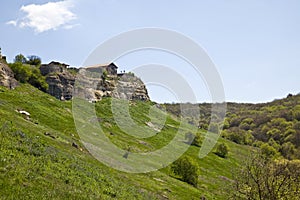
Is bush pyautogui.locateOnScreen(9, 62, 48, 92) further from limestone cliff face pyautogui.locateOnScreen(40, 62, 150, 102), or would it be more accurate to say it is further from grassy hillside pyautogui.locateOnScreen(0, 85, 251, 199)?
grassy hillside pyautogui.locateOnScreen(0, 85, 251, 199)

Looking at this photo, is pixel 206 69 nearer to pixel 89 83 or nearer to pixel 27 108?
pixel 27 108

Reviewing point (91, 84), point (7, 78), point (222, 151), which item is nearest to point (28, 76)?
point (7, 78)

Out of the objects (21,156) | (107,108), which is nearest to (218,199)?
(21,156)

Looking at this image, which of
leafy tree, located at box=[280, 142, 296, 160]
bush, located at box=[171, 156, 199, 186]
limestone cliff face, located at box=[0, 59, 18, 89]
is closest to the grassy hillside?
bush, located at box=[171, 156, 199, 186]

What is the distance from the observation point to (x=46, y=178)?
21734 mm

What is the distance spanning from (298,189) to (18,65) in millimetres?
77426

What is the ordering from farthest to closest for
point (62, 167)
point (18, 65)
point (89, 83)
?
point (89, 83) < point (18, 65) < point (62, 167)

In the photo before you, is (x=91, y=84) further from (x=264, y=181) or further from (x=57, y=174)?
(x=264, y=181)

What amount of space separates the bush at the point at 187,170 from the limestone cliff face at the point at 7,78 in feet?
135

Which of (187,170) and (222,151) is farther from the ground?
(222,151)

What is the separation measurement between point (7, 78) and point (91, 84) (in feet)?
163

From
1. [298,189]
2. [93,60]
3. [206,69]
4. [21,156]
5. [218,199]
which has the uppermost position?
[206,69]

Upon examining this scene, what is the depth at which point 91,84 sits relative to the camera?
12319 cm

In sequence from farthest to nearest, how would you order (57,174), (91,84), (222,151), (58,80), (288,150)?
(288,150) < (91,84) < (222,151) < (58,80) < (57,174)
